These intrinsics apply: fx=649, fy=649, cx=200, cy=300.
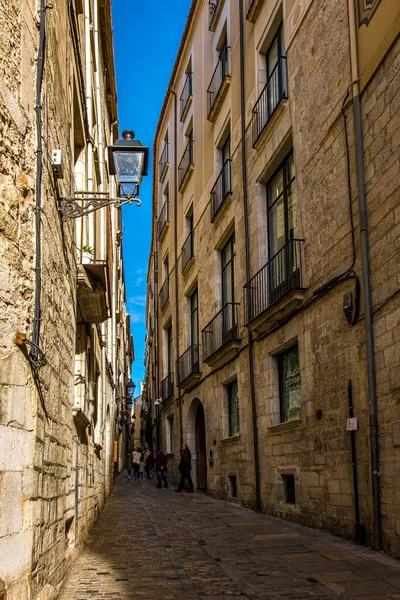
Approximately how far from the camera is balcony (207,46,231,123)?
1591cm

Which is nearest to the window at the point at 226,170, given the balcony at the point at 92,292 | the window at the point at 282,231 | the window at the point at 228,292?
the window at the point at 228,292

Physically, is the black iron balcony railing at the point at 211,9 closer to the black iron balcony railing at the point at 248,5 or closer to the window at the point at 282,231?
the black iron balcony railing at the point at 248,5

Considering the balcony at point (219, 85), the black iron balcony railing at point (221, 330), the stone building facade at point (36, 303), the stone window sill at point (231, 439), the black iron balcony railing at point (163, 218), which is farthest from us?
the black iron balcony railing at point (163, 218)

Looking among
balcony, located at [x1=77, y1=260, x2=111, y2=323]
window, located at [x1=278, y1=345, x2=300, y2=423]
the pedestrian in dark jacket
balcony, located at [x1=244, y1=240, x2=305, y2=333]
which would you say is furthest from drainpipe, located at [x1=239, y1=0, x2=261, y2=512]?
the pedestrian in dark jacket

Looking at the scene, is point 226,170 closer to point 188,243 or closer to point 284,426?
point 188,243

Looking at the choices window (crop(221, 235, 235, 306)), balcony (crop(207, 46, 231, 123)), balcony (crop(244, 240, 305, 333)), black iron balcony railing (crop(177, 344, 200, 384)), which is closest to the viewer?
balcony (crop(244, 240, 305, 333))

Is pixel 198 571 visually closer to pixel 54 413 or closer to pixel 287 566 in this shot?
pixel 287 566

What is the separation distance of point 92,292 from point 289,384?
477cm

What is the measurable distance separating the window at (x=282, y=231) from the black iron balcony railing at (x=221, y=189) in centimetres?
246

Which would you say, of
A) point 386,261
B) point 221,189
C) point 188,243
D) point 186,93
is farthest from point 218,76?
point 386,261

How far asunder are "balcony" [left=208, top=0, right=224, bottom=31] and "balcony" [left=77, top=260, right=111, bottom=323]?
37.4 feet

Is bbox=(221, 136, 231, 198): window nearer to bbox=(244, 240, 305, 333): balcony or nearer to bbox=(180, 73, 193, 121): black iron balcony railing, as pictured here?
bbox=(244, 240, 305, 333): balcony

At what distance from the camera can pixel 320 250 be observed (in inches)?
381

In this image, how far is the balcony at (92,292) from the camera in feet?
24.9
